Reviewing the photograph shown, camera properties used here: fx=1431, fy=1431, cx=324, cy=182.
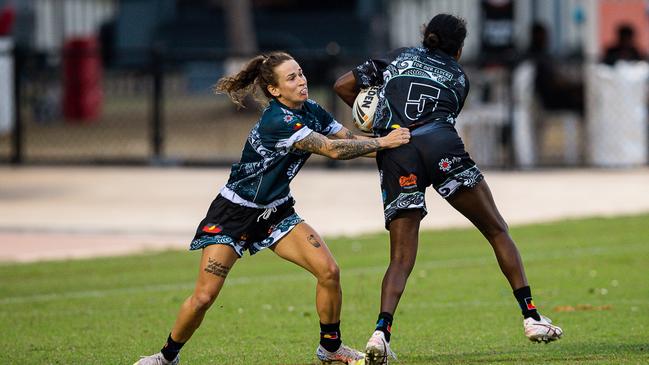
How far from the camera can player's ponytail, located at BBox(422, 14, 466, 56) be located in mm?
7879

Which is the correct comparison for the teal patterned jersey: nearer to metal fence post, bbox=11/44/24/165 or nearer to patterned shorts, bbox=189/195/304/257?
patterned shorts, bbox=189/195/304/257

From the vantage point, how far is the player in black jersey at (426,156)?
304 inches

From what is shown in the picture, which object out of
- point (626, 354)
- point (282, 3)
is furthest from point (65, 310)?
point (282, 3)

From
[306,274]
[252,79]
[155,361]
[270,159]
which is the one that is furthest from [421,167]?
[306,274]

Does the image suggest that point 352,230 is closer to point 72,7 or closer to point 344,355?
point 344,355

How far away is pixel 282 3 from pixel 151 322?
29527 mm

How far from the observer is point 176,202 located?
18781 mm

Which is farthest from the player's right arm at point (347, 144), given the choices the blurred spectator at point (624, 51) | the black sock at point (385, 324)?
the blurred spectator at point (624, 51)

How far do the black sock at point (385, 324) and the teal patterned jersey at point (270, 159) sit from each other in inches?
32.8

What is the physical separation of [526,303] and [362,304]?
3.05 metres

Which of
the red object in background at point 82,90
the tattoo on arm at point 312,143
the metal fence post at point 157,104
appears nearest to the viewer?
the tattoo on arm at point 312,143

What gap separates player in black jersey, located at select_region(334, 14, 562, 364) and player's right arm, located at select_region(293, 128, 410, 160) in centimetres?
8

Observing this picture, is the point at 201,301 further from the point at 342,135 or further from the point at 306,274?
the point at 306,274

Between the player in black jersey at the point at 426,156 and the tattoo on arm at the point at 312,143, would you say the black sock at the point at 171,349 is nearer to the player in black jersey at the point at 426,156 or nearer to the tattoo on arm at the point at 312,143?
the player in black jersey at the point at 426,156
